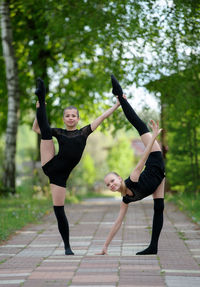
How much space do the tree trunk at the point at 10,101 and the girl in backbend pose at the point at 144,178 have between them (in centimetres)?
1253

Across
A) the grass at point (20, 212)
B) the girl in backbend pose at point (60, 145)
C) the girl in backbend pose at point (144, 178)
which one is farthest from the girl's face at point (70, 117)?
the grass at point (20, 212)

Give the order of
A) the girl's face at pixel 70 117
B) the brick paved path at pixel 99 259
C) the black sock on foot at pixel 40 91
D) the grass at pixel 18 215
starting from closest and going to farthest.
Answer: the brick paved path at pixel 99 259, the black sock on foot at pixel 40 91, the girl's face at pixel 70 117, the grass at pixel 18 215

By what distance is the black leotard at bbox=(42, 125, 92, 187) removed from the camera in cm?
707

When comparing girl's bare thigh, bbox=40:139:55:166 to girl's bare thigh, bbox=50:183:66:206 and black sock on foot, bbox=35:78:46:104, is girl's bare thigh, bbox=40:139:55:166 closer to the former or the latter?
girl's bare thigh, bbox=50:183:66:206

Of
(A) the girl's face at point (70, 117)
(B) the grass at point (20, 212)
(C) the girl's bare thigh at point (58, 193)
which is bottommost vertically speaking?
(B) the grass at point (20, 212)

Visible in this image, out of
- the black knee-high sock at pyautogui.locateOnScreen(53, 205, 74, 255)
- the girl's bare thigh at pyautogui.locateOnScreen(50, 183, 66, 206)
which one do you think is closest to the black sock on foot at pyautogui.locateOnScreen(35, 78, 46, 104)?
the girl's bare thigh at pyautogui.locateOnScreen(50, 183, 66, 206)

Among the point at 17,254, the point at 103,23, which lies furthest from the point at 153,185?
the point at 103,23

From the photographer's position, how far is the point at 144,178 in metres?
7.06

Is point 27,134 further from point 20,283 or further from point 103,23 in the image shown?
point 20,283

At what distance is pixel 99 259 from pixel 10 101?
1330 cm

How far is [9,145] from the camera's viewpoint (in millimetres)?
19438

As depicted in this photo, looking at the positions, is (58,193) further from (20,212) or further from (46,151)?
(20,212)

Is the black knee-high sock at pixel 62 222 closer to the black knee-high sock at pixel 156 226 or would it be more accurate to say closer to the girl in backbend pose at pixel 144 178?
the girl in backbend pose at pixel 144 178

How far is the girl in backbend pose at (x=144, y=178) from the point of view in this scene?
22.4 ft
